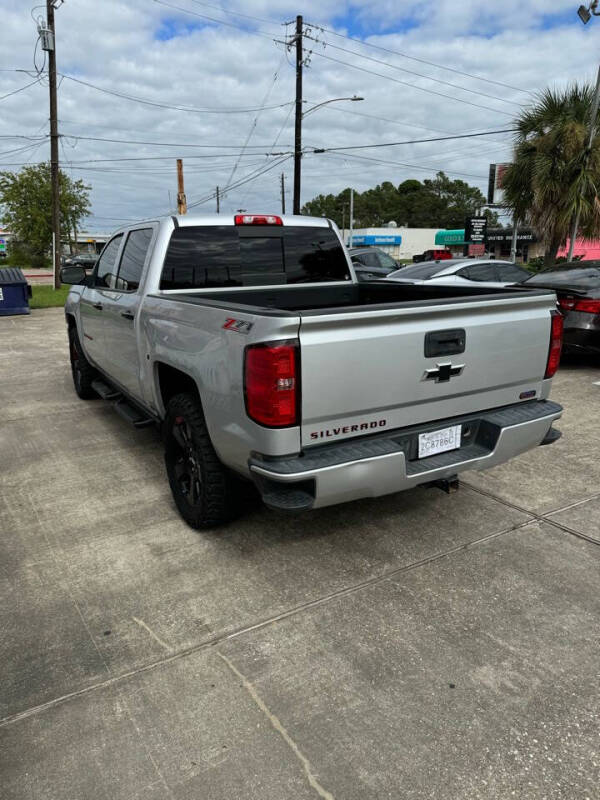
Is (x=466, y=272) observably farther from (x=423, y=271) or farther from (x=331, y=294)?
(x=331, y=294)

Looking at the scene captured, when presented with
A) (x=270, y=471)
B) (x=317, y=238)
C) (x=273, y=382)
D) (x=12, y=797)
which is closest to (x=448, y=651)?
(x=270, y=471)

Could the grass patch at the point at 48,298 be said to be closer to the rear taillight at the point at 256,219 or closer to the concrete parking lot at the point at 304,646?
the concrete parking lot at the point at 304,646

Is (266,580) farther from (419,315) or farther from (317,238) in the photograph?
(317,238)

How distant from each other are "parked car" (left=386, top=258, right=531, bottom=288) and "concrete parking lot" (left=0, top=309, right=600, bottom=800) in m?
6.74

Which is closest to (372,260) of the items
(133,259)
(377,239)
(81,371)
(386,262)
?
(386,262)

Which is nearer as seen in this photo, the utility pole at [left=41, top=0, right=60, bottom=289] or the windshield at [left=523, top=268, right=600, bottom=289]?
the windshield at [left=523, top=268, right=600, bottom=289]

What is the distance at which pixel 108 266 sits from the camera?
17.8 ft

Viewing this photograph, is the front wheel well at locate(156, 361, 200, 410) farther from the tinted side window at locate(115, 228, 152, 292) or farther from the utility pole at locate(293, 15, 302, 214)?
the utility pole at locate(293, 15, 302, 214)

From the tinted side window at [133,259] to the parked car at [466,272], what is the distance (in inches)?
257

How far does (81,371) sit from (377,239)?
72385 mm

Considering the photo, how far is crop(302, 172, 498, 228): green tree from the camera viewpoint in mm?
107188

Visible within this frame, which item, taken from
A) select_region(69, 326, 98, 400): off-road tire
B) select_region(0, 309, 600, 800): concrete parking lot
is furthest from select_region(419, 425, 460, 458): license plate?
select_region(69, 326, 98, 400): off-road tire

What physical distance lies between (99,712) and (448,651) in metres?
1.47

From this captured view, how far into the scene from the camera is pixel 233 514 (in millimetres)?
3646
